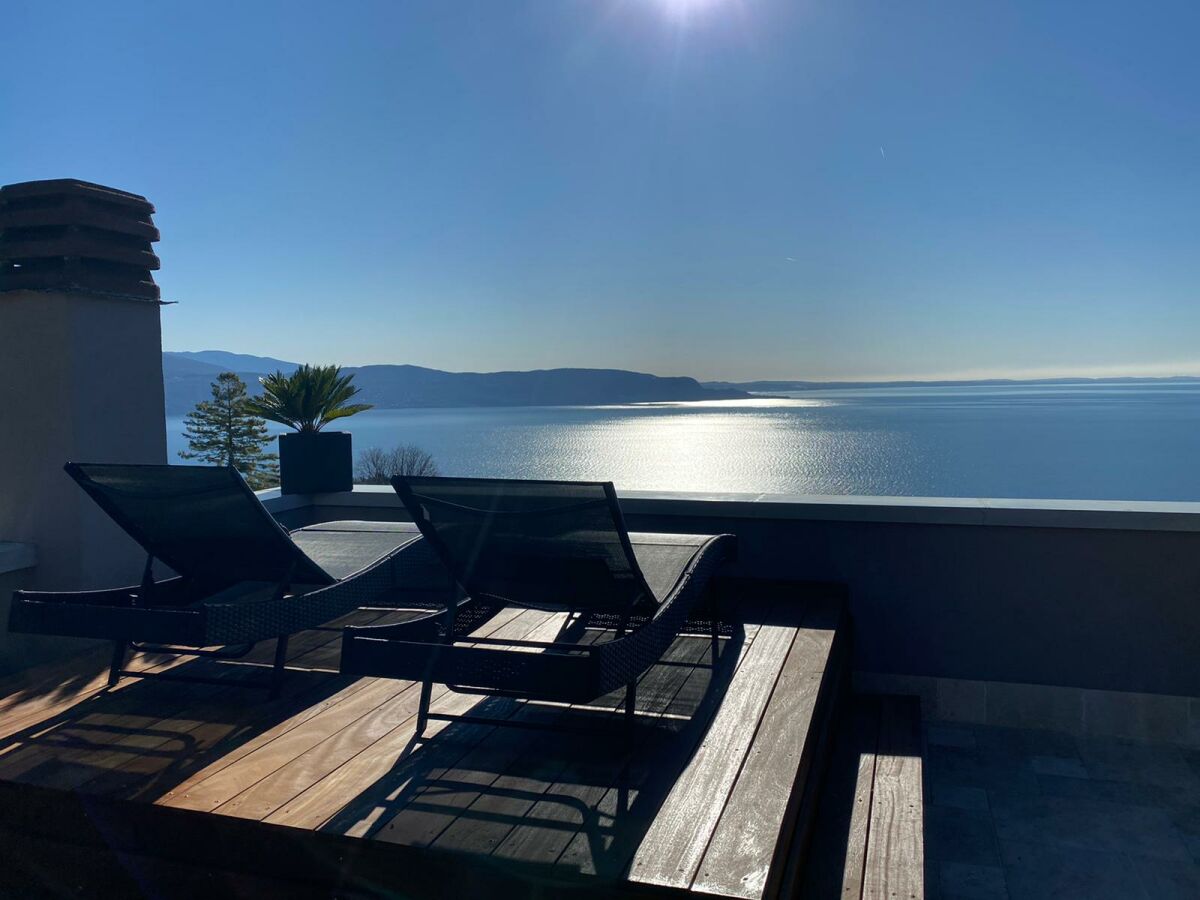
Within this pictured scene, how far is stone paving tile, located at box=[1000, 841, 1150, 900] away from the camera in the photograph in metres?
2.51

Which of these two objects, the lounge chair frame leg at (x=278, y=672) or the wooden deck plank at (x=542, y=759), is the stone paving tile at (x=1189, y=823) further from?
the lounge chair frame leg at (x=278, y=672)

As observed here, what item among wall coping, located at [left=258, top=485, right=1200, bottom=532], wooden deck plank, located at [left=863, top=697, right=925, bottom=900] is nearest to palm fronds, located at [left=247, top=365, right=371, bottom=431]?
wall coping, located at [left=258, top=485, right=1200, bottom=532]

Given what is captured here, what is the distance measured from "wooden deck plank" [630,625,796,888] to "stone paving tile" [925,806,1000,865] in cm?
75

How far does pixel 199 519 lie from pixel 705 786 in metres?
1.73

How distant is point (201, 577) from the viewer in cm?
291

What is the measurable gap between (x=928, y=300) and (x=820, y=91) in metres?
36.9

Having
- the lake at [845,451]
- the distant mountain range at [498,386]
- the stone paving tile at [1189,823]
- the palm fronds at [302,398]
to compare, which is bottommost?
the lake at [845,451]

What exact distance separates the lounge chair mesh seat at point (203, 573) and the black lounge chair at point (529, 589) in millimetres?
378

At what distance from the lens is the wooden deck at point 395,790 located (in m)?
1.76

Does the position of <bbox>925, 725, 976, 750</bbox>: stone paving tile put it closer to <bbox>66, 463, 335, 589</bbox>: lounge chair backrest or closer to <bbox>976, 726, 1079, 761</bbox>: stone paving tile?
<bbox>976, 726, 1079, 761</bbox>: stone paving tile

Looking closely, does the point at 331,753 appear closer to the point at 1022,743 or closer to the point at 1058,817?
the point at 1058,817

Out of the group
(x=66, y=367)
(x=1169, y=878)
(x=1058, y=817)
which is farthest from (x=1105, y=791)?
(x=66, y=367)

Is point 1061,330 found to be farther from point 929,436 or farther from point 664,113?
point 664,113

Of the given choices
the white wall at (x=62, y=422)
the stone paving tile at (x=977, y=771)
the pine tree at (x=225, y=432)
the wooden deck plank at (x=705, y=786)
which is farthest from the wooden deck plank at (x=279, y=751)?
the pine tree at (x=225, y=432)
